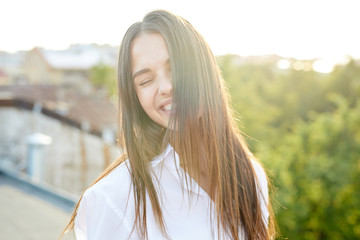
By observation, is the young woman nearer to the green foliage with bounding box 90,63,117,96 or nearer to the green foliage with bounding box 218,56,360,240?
the green foliage with bounding box 218,56,360,240


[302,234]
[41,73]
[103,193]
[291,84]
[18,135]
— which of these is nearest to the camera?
[103,193]

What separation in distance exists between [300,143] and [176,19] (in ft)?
51.8

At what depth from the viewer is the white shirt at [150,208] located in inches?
45.2

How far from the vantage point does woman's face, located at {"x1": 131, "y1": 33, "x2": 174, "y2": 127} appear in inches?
49.4

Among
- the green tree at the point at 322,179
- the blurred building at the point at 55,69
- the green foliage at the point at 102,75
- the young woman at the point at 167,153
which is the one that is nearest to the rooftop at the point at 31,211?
the young woman at the point at 167,153

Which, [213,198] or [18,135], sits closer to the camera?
[213,198]

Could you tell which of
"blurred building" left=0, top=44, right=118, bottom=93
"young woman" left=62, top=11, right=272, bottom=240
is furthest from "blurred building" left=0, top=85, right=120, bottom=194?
"blurred building" left=0, top=44, right=118, bottom=93

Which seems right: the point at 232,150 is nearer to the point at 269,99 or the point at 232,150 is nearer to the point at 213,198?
the point at 213,198

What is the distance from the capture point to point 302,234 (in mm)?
15266

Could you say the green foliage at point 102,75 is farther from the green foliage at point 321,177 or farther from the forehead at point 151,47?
the forehead at point 151,47

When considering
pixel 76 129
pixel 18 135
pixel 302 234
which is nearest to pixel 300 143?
pixel 302 234

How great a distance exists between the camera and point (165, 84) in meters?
1.27

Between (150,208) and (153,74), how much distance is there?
1.36 feet

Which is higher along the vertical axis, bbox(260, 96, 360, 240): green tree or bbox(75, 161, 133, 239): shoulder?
bbox(75, 161, 133, 239): shoulder
